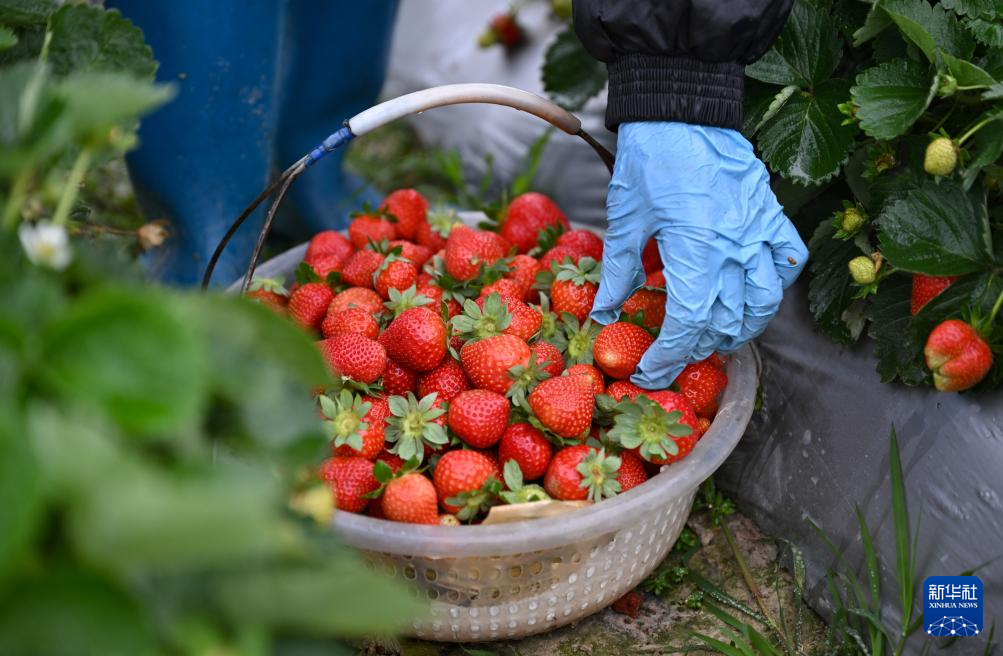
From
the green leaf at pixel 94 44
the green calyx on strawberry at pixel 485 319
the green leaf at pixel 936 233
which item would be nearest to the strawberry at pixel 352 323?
the green calyx on strawberry at pixel 485 319

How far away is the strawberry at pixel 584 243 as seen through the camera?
4.18ft

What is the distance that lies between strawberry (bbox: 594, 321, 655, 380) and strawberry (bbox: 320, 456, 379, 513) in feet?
1.00

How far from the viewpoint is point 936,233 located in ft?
3.28

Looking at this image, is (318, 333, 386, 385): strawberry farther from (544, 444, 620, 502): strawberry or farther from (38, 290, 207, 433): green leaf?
(38, 290, 207, 433): green leaf

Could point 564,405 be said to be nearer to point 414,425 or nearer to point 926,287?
point 414,425

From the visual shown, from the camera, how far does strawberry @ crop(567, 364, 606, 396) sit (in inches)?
42.3

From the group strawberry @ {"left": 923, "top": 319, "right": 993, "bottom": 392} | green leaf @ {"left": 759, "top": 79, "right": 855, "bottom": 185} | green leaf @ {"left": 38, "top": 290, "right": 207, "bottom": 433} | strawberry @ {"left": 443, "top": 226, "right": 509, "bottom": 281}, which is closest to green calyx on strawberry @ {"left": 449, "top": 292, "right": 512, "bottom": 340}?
strawberry @ {"left": 443, "top": 226, "right": 509, "bottom": 281}

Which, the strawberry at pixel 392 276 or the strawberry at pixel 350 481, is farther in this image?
the strawberry at pixel 392 276

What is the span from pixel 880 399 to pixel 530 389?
427mm

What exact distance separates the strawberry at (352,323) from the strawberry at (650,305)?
0.32 meters

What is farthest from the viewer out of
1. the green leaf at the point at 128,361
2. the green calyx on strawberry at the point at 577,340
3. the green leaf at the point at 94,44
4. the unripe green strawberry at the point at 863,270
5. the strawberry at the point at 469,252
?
the strawberry at the point at 469,252

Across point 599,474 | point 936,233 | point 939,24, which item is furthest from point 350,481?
point 939,24

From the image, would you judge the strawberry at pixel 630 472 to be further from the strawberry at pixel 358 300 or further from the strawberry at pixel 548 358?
the strawberry at pixel 358 300

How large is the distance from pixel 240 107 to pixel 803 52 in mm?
876
